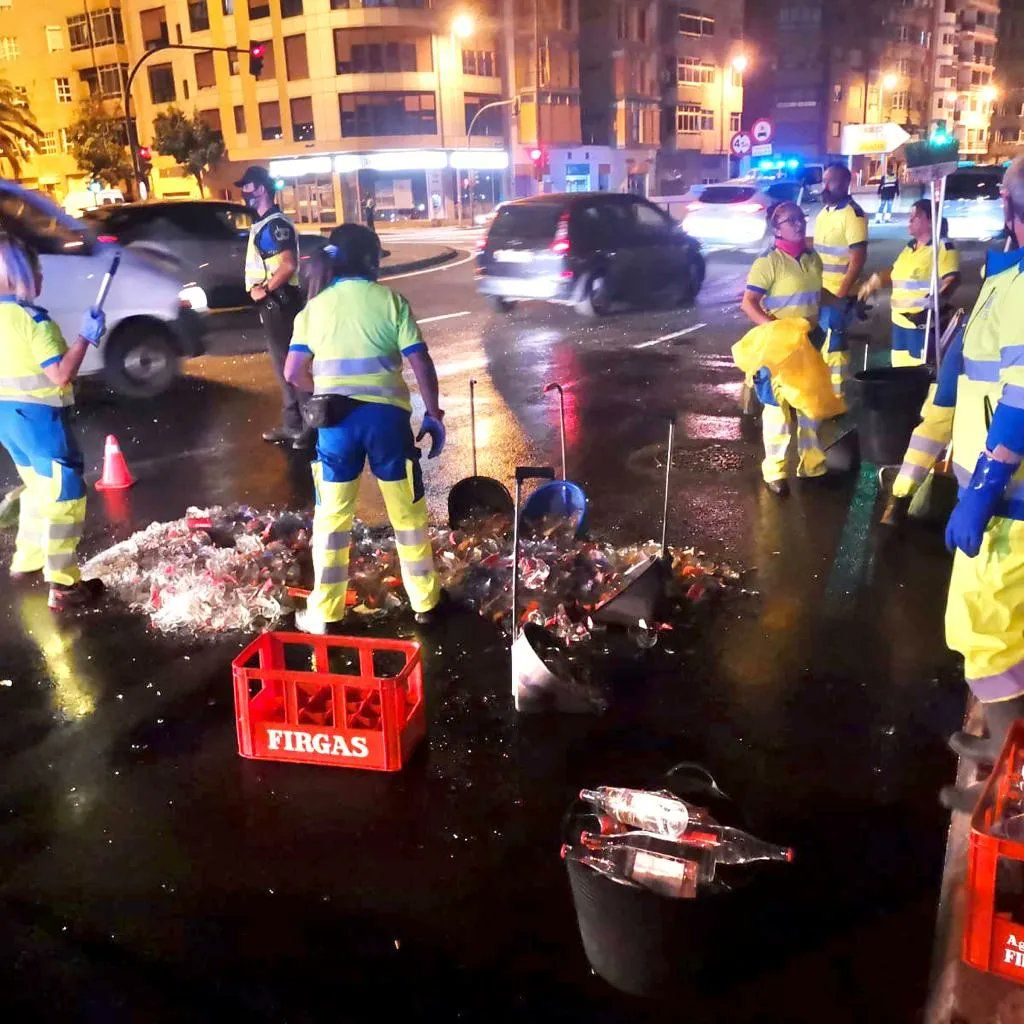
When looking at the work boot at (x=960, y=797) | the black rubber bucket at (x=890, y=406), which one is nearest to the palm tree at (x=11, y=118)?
the black rubber bucket at (x=890, y=406)

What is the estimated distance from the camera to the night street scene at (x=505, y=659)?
8.96ft

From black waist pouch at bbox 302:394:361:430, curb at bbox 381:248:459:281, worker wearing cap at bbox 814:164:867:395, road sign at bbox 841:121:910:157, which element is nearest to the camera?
black waist pouch at bbox 302:394:361:430

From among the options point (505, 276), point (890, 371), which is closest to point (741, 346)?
point (890, 371)

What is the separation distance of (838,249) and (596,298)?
7.01m

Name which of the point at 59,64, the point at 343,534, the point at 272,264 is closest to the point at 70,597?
the point at 343,534

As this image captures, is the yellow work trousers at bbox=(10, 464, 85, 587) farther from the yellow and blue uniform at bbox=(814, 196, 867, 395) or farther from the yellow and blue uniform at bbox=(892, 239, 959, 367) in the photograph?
the yellow and blue uniform at bbox=(892, 239, 959, 367)

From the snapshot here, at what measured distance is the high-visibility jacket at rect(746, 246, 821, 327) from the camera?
21.1 feet

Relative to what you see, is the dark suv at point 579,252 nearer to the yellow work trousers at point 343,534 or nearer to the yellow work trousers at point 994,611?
the yellow work trousers at point 343,534

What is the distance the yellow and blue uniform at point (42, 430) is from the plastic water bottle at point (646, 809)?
3324mm

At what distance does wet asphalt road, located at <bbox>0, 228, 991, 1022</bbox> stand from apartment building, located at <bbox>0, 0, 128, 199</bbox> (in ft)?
200

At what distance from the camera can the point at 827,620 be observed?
4906mm

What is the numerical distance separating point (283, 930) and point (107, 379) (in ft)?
28.6

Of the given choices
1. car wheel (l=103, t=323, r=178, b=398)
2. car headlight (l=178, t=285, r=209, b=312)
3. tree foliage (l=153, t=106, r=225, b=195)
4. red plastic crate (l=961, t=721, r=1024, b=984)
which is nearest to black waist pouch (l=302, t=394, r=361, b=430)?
red plastic crate (l=961, t=721, r=1024, b=984)

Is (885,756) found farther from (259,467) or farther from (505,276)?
(505,276)
